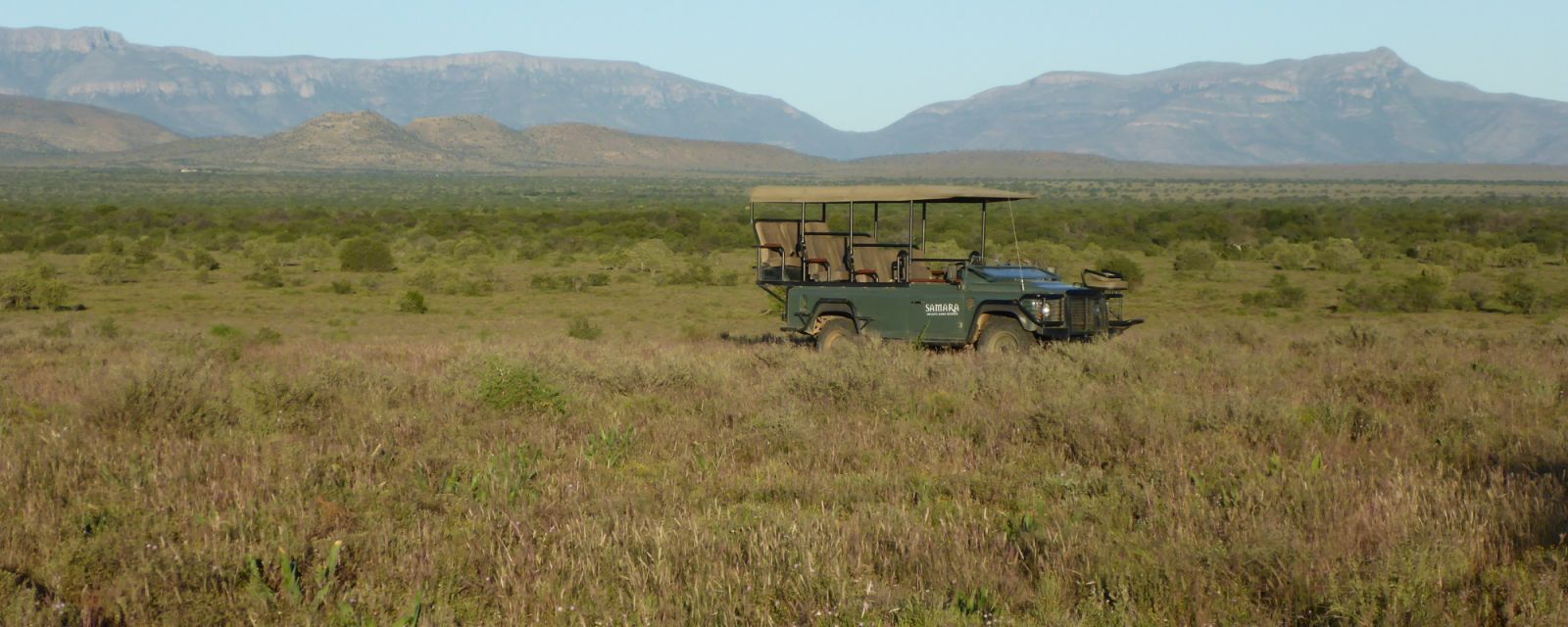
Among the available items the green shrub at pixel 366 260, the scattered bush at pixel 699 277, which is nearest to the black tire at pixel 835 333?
the scattered bush at pixel 699 277

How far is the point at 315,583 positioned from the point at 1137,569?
355 centimetres

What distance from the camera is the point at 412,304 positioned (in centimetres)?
2764

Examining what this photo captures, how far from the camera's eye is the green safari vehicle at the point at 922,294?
48.9 ft

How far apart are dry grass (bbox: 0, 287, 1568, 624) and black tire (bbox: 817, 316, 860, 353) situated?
2794mm

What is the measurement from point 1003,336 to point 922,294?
1.03 meters

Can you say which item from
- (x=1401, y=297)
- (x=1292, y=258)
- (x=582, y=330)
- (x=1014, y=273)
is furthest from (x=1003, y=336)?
(x=1292, y=258)

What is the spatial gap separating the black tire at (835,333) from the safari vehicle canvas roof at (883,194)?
4.74 ft

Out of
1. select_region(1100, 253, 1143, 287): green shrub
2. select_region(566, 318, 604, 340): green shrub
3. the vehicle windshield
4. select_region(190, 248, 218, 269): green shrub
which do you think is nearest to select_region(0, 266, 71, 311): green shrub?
select_region(190, 248, 218, 269): green shrub

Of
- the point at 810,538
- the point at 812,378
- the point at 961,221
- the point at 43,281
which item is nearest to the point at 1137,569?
the point at 810,538

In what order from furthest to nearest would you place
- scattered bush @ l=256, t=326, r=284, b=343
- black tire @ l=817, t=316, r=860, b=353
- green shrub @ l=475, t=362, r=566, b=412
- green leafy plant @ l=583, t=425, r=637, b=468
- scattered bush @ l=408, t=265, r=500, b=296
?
scattered bush @ l=408, t=265, r=500, b=296, scattered bush @ l=256, t=326, r=284, b=343, black tire @ l=817, t=316, r=860, b=353, green shrub @ l=475, t=362, r=566, b=412, green leafy plant @ l=583, t=425, r=637, b=468

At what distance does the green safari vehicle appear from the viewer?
14.9 m

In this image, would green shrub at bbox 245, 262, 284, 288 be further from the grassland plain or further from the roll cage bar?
the roll cage bar

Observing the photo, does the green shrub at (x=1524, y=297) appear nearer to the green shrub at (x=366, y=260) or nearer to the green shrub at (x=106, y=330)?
the green shrub at (x=106, y=330)

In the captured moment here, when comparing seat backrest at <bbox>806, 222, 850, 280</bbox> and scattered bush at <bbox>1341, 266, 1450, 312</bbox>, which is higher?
seat backrest at <bbox>806, 222, 850, 280</bbox>
